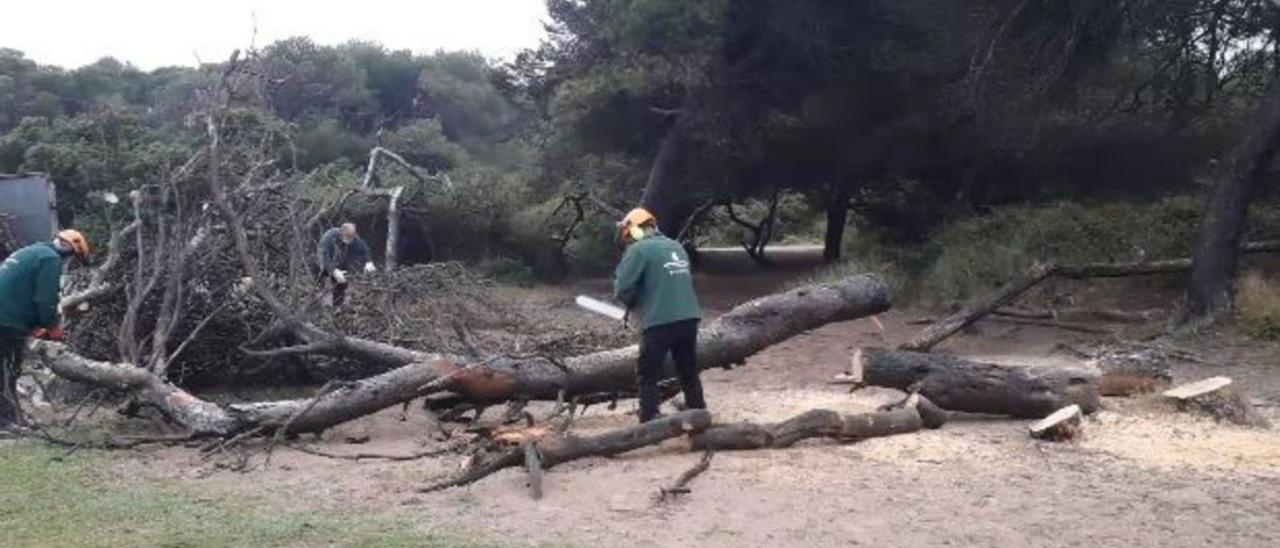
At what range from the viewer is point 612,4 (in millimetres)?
17094

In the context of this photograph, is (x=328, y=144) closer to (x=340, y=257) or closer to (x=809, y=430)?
(x=340, y=257)

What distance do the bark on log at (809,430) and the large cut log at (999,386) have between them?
0.44m

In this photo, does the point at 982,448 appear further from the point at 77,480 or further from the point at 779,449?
the point at 77,480

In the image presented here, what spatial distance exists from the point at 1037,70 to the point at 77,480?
34.5 ft

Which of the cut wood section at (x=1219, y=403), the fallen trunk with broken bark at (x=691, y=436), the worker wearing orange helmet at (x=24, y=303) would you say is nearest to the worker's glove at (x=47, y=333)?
the worker wearing orange helmet at (x=24, y=303)

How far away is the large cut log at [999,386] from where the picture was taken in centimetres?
834

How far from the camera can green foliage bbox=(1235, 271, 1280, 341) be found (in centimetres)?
1173

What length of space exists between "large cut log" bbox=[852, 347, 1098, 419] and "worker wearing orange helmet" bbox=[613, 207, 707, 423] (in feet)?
5.34

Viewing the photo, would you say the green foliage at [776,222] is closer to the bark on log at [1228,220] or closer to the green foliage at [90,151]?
the green foliage at [90,151]

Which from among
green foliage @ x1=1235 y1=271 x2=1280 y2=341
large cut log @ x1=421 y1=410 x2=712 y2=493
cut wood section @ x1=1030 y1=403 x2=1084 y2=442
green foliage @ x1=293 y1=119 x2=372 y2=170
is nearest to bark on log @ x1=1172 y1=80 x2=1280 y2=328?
green foliage @ x1=1235 y1=271 x2=1280 y2=341

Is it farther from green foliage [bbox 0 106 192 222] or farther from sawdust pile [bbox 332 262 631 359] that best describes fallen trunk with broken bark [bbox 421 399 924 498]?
green foliage [bbox 0 106 192 222]

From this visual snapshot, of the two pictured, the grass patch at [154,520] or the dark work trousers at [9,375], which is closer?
the grass patch at [154,520]

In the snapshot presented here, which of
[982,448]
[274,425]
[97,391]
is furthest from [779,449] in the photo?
[97,391]

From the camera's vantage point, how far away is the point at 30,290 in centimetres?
820
